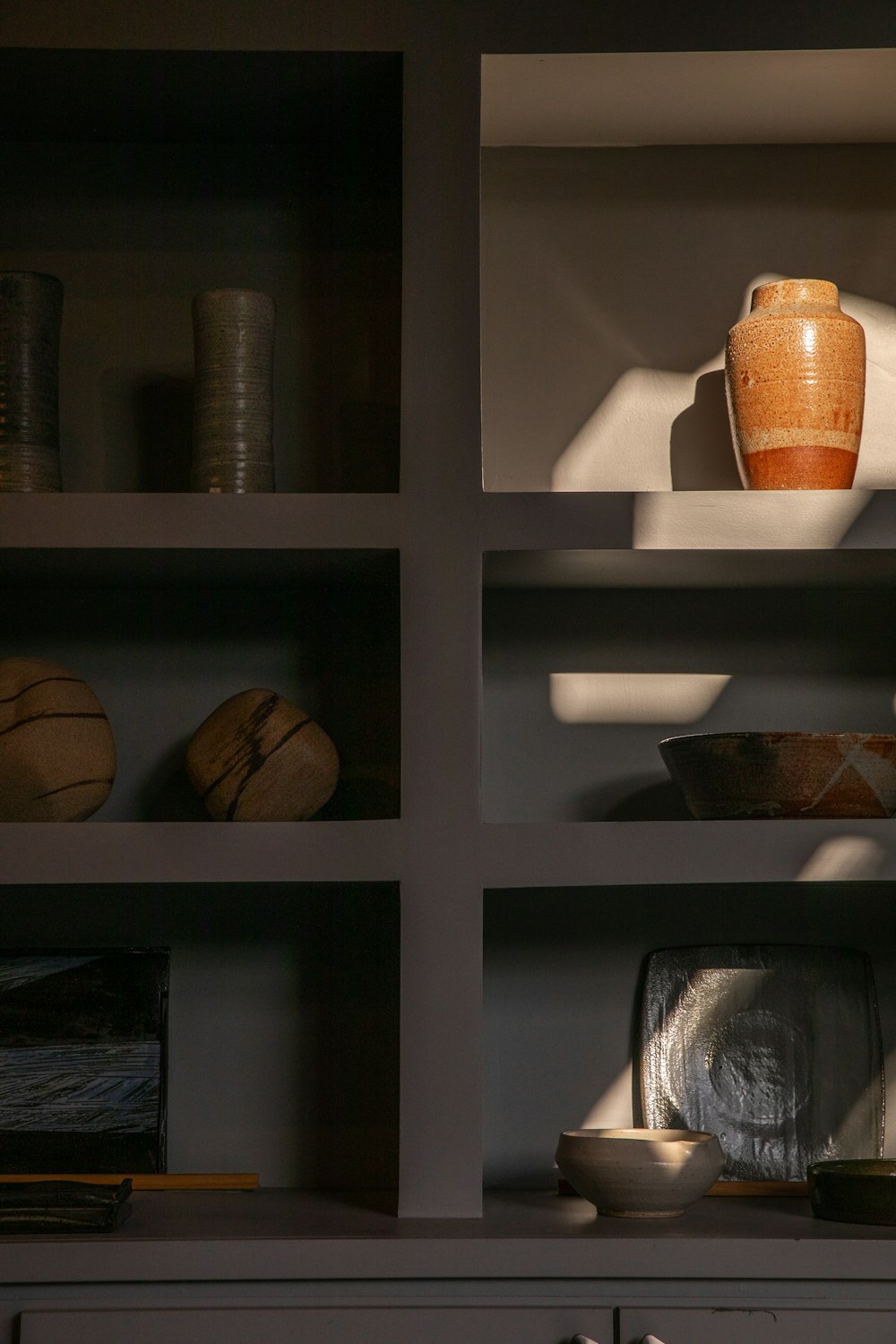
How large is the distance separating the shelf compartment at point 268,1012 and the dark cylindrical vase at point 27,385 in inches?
22.3

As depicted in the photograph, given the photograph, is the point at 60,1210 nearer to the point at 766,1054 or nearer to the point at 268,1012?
the point at 268,1012

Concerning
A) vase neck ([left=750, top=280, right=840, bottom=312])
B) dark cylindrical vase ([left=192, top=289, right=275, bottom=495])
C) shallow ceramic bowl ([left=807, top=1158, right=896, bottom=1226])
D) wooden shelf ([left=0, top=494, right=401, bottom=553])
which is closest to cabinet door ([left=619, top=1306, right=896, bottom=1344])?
shallow ceramic bowl ([left=807, top=1158, right=896, bottom=1226])

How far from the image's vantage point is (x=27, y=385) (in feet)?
5.16

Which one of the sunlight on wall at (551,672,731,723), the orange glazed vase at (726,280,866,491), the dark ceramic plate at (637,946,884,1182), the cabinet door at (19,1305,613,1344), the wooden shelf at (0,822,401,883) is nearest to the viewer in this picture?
the cabinet door at (19,1305,613,1344)

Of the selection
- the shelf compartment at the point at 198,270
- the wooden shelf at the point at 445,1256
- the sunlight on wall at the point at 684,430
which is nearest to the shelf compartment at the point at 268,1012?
the wooden shelf at the point at 445,1256

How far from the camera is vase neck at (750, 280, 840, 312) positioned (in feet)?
5.19

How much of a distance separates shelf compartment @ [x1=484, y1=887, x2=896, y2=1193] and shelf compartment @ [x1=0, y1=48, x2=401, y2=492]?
0.68 meters

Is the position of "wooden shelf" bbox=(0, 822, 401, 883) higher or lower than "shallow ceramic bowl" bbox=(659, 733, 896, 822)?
lower

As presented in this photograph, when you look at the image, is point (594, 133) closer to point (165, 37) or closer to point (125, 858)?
point (165, 37)

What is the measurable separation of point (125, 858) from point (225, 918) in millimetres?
352

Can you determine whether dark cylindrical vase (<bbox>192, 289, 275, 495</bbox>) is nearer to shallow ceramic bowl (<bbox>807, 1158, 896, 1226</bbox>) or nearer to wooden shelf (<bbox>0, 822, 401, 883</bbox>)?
wooden shelf (<bbox>0, 822, 401, 883</bbox>)

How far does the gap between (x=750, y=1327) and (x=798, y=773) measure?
598 mm

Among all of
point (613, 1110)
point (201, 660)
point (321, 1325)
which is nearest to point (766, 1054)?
point (613, 1110)

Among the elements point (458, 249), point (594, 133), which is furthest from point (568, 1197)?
point (594, 133)
